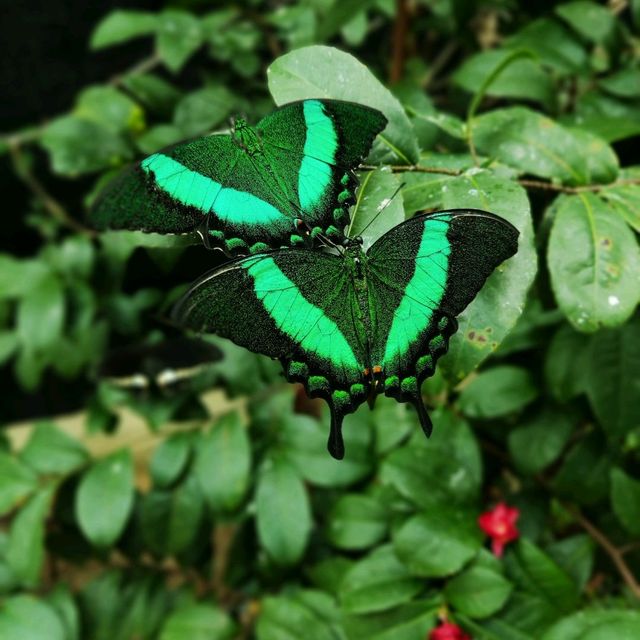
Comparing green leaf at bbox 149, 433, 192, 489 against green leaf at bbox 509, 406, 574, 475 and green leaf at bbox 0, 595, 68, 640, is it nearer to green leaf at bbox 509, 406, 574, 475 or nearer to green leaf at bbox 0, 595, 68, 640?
green leaf at bbox 0, 595, 68, 640

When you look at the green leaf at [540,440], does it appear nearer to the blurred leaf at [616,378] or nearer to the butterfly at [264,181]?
the blurred leaf at [616,378]

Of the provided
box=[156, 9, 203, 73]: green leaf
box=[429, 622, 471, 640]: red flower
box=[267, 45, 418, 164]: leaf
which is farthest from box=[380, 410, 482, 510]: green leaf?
box=[156, 9, 203, 73]: green leaf

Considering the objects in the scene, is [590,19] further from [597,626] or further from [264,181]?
[597,626]

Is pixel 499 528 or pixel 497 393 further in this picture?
pixel 497 393

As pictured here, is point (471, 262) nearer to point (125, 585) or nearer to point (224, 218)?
point (224, 218)

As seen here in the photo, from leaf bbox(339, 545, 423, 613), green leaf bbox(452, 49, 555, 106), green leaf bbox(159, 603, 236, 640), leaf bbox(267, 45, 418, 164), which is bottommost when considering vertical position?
green leaf bbox(159, 603, 236, 640)

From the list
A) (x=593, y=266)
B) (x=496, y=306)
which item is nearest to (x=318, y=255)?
(x=496, y=306)

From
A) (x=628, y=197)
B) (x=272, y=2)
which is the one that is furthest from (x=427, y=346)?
(x=272, y=2)
